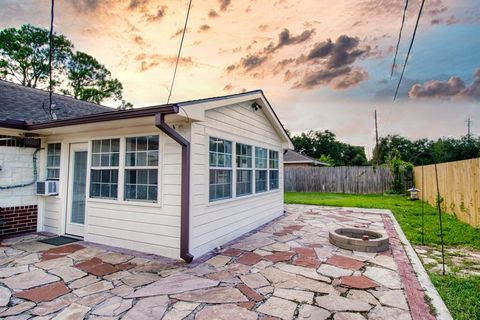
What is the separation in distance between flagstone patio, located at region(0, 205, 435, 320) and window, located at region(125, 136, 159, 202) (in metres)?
1.09

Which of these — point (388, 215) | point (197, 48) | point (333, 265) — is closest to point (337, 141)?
point (388, 215)

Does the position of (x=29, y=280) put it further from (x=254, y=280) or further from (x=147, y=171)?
(x=254, y=280)

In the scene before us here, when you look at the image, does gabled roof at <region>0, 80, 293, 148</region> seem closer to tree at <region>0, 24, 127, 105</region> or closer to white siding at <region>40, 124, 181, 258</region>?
white siding at <region>40, 124, 181, 258</region>

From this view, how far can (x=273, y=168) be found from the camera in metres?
8.42

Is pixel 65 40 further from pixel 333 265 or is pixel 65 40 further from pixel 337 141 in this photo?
pixel 337 141

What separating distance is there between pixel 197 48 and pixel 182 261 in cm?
631

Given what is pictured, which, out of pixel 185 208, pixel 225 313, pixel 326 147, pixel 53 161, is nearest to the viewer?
pixel 225 313

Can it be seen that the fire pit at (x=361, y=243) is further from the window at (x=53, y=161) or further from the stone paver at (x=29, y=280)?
the window at (x=53, y=161)

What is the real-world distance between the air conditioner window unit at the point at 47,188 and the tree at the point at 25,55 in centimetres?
1746

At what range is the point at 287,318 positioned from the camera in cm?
264

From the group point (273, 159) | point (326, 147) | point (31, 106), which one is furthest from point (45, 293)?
point (326, 147)

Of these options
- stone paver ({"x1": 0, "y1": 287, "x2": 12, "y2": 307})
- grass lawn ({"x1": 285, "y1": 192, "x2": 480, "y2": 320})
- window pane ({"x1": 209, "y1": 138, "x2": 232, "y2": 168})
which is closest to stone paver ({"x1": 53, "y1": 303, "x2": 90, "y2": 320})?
stone paver ({"x1": 0, "y1": 287, "x2": 12, "y2": 307})

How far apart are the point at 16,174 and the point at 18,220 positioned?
1056 mm

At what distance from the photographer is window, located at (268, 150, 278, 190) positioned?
813 centimetres
